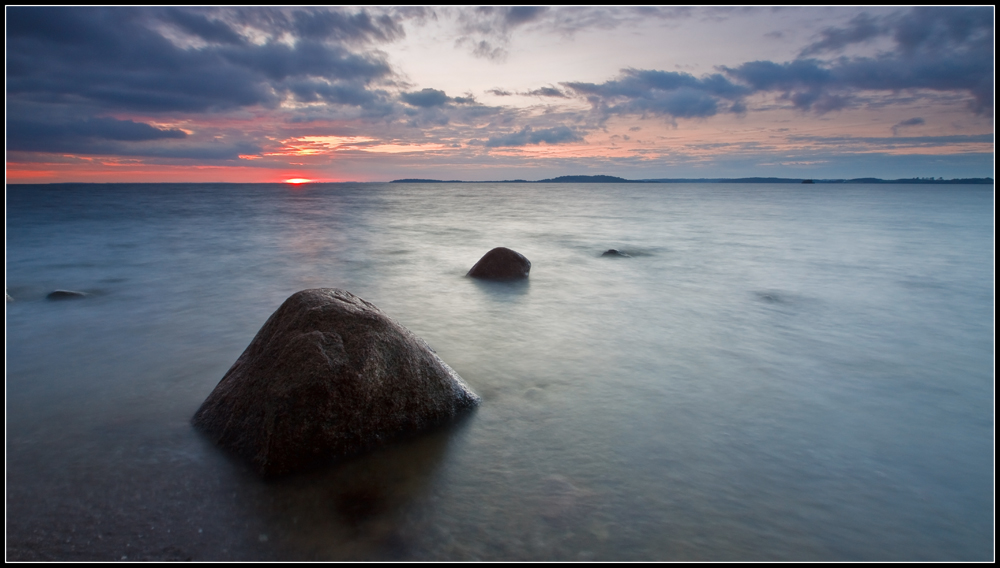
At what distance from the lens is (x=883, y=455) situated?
401cm

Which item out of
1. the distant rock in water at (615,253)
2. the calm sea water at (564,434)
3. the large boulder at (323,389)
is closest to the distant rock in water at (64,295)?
the calm sea water at (564,434)

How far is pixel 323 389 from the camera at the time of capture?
3.58 m

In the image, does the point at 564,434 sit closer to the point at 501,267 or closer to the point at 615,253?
the point at 501,267

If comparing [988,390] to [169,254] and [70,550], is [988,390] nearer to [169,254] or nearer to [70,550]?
[70,550]

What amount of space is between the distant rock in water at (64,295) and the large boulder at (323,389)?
6.90 metres

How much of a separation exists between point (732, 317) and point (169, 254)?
50.0 ft

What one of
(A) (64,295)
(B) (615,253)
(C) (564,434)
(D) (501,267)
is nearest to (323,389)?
(C) (564,434)

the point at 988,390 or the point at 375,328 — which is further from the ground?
the point at 375,328

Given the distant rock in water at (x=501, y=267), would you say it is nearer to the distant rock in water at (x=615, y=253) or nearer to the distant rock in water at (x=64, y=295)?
the distant rock in water at (x=615, y=253)

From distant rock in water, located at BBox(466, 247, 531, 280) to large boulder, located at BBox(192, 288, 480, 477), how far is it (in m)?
6.45

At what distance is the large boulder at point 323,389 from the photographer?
351cm

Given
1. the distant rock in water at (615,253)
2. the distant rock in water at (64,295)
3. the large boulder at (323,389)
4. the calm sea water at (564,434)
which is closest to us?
the calm sea water at (564,434)

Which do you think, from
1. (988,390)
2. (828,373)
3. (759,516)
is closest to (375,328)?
(759,516)

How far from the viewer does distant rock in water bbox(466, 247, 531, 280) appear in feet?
35.3
